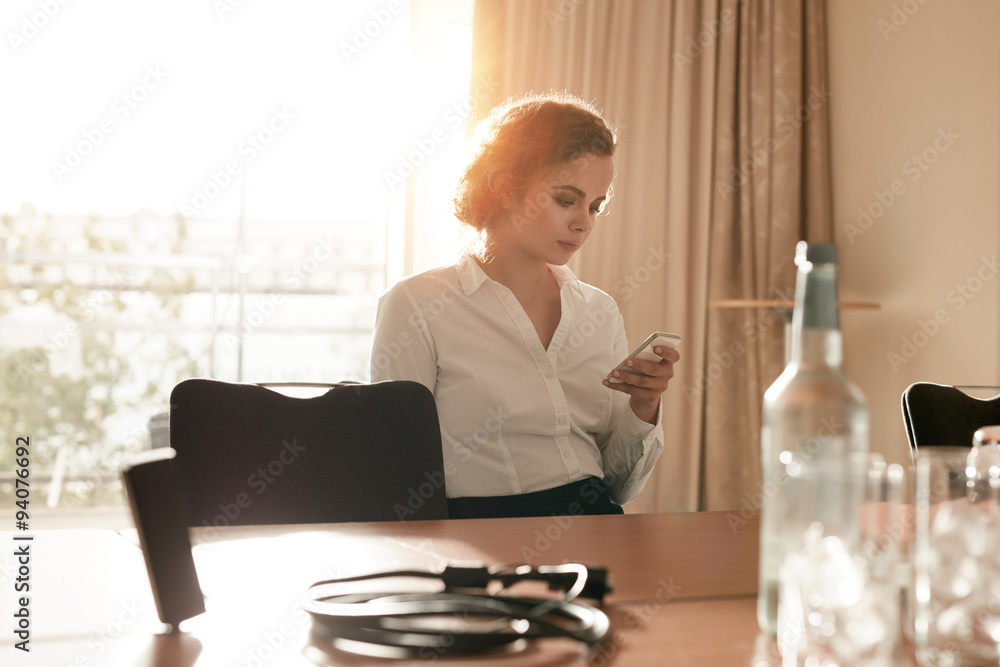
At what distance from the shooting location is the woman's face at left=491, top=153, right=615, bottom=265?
1684 millimetres

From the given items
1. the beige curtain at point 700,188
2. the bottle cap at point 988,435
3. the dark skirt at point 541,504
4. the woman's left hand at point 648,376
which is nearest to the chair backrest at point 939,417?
the bottle cap at point 988,435

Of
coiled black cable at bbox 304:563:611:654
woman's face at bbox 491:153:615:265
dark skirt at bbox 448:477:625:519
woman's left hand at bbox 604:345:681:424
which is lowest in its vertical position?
dark skirt at bbox 448:477:625:519

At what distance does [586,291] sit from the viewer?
1813mm

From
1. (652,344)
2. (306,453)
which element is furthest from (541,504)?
(306,453)

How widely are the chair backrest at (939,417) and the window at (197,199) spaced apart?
1955 millimetres

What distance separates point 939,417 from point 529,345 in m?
0.75

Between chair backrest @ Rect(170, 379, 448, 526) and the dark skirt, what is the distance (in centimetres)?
31

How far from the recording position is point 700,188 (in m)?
3.27

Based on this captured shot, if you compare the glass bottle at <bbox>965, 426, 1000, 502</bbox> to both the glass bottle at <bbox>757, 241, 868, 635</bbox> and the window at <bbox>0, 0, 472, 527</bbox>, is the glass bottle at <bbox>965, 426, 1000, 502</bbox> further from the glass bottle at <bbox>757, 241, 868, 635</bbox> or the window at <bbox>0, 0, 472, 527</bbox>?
the window at <bbox>0, 0, 472, 527</bbox>

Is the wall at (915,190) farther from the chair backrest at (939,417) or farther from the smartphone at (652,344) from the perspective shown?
the smartphone at (652,344)

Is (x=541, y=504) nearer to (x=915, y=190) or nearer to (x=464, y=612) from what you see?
(x=464, y=612)

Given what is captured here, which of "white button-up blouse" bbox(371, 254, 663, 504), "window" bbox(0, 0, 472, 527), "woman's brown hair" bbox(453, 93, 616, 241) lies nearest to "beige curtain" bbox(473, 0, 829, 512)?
"window" bbox(0, 0, 472, 527)

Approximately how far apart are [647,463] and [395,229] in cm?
191

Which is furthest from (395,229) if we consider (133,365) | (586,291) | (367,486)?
(367,486)
